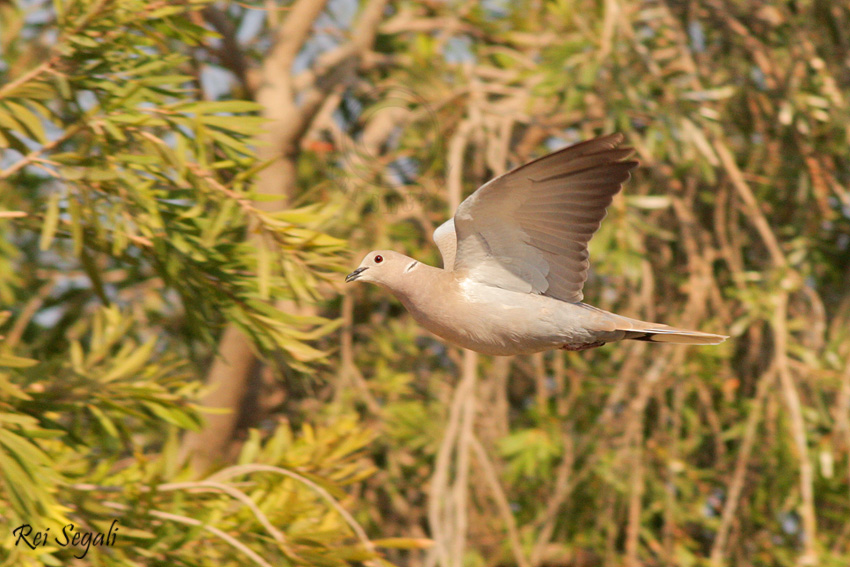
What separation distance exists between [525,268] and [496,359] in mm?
1445

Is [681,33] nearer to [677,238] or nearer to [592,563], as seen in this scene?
[677,238]

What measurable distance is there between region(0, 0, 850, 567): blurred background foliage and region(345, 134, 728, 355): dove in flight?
24 centimetres

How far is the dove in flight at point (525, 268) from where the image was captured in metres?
1.99

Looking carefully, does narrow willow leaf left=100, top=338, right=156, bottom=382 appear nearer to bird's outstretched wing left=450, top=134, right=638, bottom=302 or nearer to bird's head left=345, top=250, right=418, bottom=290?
bird's head left=345, top=250, right=418, bottom=290

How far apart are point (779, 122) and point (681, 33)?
0.57 metres

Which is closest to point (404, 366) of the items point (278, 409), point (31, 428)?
point (278, 409)

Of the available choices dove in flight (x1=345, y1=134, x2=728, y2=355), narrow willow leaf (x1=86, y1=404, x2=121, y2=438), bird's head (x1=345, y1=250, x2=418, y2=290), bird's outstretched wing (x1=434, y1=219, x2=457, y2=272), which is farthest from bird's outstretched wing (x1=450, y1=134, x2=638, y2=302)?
narrow willow leaf (x1=86, y1=404, x2=121, y2=438)

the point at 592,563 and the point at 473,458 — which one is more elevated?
the point at 473,458

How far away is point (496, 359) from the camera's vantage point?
11.7 feet

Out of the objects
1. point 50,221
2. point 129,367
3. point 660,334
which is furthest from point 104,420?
point 660,334

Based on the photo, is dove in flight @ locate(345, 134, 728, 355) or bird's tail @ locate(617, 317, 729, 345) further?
bird's tail @ locate(617, 317, 729, 345)

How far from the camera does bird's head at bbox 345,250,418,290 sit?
7.02ft

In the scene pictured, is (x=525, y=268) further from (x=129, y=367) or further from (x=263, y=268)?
(x=129, y=367)

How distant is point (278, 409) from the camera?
14.2 feet
